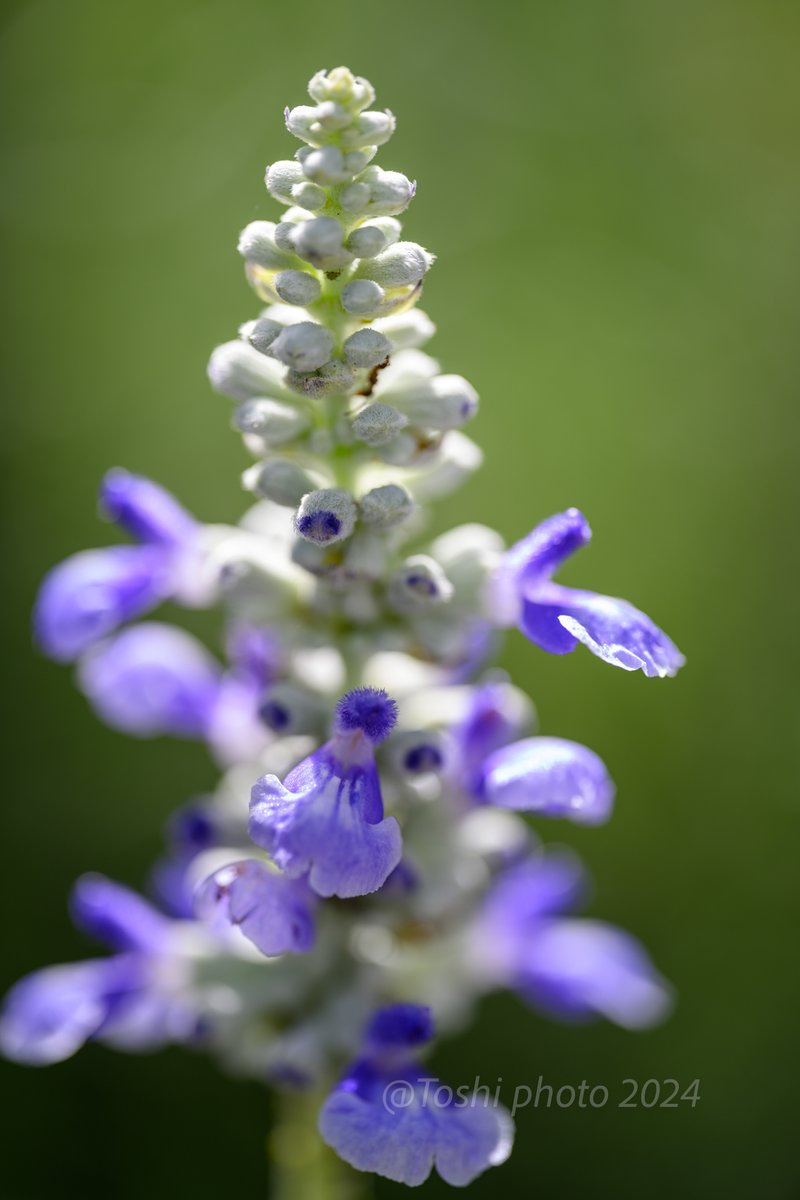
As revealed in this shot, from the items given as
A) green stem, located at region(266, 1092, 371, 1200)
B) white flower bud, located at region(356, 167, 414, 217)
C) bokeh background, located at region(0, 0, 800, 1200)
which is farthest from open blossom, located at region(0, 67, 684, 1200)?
bokeh background, located at region(0, 0, 800, 1200)

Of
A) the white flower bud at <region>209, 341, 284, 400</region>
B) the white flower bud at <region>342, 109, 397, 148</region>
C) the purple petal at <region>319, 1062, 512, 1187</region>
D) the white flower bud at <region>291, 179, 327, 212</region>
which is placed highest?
the white flower bud at <region>342, 109, 397, 148</region>

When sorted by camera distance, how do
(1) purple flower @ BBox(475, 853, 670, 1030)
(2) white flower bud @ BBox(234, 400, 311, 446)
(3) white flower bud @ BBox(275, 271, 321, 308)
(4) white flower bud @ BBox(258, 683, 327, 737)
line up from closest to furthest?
(3) white flower bud @ BBox(275, 271, 321, 308)
(2) white flower bud @ BBox(234, 400, 311, 446)
(4) white flower bud @ BBox(258, 683, 327, 737)
(1) purple flower @ BBox(475, 853, 670, 1030)

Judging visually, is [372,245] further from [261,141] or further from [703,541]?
[261,141]

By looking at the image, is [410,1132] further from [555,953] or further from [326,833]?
[555,953]

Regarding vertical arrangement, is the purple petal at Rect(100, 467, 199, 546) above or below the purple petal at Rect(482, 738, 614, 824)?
above

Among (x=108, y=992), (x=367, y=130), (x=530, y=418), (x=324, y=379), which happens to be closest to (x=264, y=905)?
(x=108, y=992)

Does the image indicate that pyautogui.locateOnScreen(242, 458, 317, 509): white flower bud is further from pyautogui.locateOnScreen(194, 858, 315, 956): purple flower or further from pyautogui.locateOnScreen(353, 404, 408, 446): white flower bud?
pyautogui.locateOnScreen(194, 858, 315, 956): purple flower
